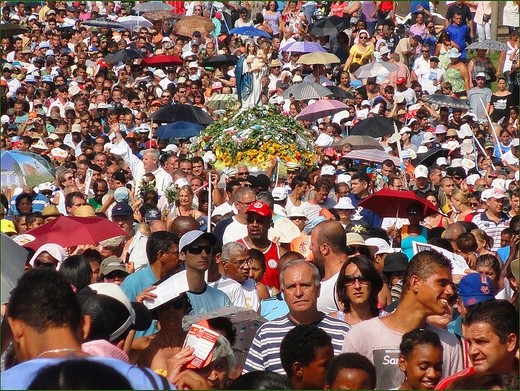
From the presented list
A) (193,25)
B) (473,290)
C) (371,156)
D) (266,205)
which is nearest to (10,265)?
(473,290)

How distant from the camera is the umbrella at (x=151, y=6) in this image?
3008cm

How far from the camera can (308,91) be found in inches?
848

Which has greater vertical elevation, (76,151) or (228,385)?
(228,385)

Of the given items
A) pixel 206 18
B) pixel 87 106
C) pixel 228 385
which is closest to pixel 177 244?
pixel 228 385

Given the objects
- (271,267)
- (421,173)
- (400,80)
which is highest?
(271,267)

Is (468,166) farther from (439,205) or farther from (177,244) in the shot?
(177,244)

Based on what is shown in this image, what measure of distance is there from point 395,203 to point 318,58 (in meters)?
13.4

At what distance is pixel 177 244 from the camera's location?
8.26 metres

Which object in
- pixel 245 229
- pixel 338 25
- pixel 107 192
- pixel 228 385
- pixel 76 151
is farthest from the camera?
pixel 338 25

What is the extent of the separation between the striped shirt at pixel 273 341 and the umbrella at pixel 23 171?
5891mm

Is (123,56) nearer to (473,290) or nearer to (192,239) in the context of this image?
(192,239)

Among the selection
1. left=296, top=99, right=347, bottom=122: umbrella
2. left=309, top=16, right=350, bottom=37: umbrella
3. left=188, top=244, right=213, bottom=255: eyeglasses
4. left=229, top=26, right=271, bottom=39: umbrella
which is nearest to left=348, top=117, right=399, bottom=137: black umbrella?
left=296, top=99, right=347, bottom=122: umbrella

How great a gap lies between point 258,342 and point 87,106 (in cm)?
1658

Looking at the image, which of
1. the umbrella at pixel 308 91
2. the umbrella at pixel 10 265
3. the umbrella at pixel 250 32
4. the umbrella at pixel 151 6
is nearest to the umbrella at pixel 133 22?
the umbrella at pixel 151 6
